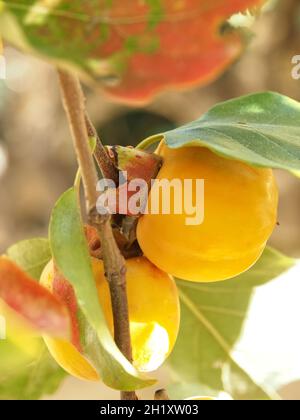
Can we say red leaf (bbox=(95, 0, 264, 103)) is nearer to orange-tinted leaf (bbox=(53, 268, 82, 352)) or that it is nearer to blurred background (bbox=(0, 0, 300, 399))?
orange-tinted leaf (bbox=(53, 268, 82, 352))

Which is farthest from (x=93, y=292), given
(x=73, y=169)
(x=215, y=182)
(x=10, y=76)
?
(x=73, y=169)

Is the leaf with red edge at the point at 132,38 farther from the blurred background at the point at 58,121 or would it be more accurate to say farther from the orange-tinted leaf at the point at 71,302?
the blurred background at the point at 58,121

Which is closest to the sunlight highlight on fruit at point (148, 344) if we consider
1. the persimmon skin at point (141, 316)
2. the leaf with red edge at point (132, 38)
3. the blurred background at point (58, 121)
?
the persimmon skin at point (141, 316)

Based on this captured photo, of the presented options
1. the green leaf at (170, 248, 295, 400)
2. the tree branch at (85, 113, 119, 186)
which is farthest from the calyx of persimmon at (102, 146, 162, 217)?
the green leaf at (170, 248, 295, 400)

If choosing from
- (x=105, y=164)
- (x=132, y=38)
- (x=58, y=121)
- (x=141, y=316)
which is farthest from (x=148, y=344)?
(x=58, y=121)

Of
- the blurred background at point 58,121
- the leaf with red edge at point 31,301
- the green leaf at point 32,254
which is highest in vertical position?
the blurred background at point 58,121

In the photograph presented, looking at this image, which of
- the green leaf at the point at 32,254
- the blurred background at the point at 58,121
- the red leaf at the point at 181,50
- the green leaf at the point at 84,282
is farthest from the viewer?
the blurred background at the point at 58,121
